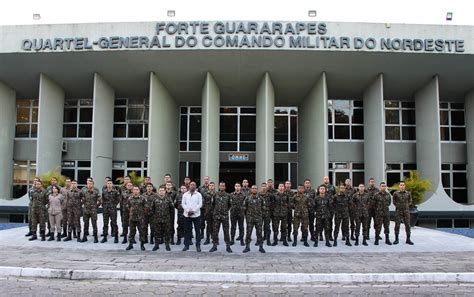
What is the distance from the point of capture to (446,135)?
22969 millimetres

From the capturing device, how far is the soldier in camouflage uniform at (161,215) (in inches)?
377

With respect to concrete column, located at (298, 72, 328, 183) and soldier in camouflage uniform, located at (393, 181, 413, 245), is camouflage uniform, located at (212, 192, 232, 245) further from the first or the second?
concrete column, located at (298, 72, 328, 183)

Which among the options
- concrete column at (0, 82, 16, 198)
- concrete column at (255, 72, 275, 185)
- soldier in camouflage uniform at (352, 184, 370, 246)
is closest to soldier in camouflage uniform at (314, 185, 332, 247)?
soldier in camouflage uniform at (352, 184, 370, 246)

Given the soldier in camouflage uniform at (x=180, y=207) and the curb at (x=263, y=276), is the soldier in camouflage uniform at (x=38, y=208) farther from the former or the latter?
the curb at (x=263, y=276)

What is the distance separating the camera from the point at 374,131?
65.5 feet

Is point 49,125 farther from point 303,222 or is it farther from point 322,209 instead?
point 322,209

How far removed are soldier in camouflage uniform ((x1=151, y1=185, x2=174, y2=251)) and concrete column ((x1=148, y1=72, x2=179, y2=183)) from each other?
9.01 metres

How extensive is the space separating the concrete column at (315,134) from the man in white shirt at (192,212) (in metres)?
10.4

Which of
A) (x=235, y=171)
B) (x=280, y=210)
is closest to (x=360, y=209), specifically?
(x=280, y=210)

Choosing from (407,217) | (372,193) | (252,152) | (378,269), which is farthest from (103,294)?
(252,152)

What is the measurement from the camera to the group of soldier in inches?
382

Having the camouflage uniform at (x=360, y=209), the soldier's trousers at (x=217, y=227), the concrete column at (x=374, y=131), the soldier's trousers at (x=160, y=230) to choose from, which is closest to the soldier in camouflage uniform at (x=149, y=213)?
the soldier's trousers at (x=160, y=230)

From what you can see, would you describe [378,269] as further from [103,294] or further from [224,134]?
[224,134]

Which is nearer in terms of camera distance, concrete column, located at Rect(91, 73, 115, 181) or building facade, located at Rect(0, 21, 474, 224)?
building facade, located at Rect(0, 21, 474, 224)
